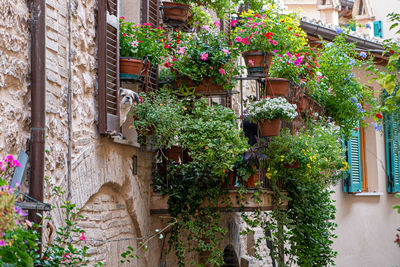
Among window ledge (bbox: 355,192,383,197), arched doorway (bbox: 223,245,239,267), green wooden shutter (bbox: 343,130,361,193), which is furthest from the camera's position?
window ledge (bbox: 355,192,383,197)

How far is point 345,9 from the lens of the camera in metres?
17.3

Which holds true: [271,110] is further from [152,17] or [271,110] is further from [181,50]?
[152,17]

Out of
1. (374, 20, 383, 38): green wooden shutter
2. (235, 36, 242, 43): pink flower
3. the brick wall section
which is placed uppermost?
(374, 20, 383, 38): green wooden shutter

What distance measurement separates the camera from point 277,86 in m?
7.39

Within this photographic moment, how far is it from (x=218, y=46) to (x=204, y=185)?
1.51m

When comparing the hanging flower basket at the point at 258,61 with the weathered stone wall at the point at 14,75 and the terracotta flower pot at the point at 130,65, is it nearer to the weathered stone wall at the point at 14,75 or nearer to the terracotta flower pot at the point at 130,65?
the terracotta flower pot at the point at 130,65

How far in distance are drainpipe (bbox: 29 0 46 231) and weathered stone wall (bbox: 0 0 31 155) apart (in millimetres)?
46

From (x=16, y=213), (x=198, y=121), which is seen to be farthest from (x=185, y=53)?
(x=16, y=213)

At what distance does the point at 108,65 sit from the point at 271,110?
2.09 meters

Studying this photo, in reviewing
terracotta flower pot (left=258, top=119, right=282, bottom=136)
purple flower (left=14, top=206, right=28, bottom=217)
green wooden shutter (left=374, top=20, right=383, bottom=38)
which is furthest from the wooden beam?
green wooden shutter (left=374, top=20, right=383, bottom=38)

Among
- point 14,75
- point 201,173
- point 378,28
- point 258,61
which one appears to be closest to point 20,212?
point 14,75

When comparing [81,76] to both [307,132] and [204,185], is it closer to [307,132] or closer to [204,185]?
[204,185]

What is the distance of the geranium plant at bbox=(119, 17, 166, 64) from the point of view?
591cm

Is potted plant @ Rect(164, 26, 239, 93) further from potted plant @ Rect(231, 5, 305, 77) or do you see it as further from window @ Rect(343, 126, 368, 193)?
window @ Rect(343, 126, 368, 193)
